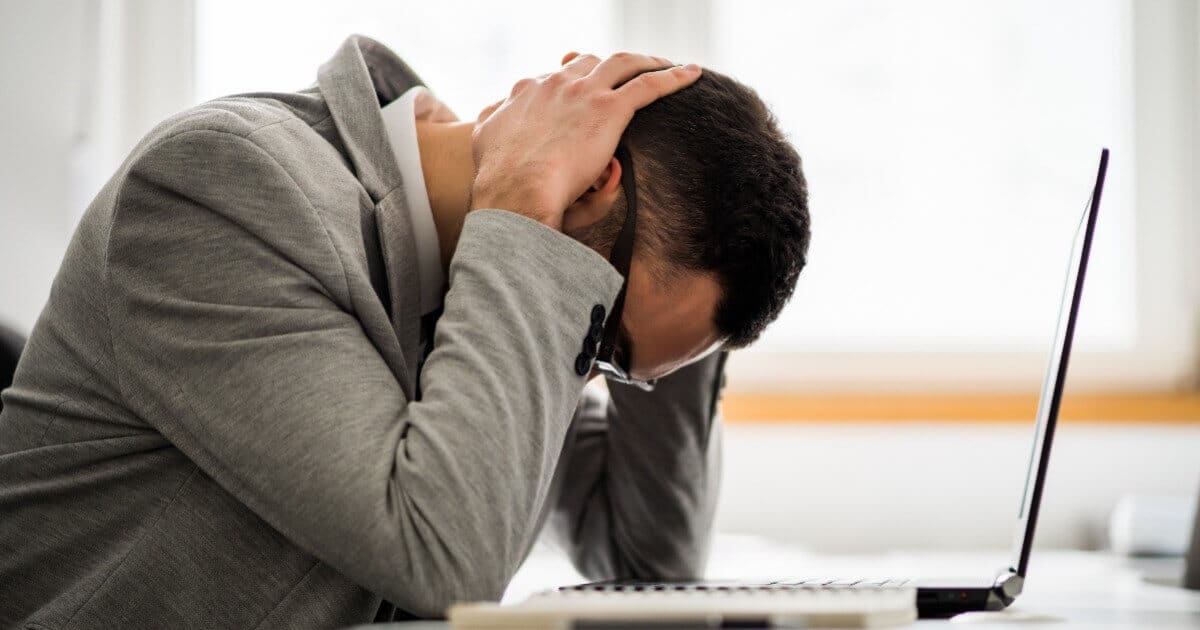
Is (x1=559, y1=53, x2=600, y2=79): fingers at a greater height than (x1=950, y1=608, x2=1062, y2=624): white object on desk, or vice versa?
(x1=559, y1=53, x2=600, y2=79): fingers

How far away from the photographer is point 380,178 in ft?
3.04

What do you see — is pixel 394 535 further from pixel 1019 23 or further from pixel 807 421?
pixel 1019 23

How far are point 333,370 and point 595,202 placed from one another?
0.31 meters

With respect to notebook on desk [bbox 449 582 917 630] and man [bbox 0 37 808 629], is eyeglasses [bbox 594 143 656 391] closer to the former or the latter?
man [bbox 0 37 808 629]

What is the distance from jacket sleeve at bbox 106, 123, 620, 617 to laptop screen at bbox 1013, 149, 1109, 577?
35cm

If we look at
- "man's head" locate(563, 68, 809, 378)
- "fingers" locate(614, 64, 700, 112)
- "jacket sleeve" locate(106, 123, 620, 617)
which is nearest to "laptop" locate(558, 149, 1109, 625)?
"jacket sleeve" locate(106, 123, 620, 617)

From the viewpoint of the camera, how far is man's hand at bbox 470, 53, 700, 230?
0.87 m

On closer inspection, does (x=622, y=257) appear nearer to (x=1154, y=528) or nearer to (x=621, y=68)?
(x=621, y=68)

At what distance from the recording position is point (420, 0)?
2246 millimetres

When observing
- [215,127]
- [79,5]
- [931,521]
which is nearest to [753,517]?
[931,521]

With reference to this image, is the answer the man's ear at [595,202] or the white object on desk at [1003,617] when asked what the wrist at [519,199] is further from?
the white object on desk at [1003,617]

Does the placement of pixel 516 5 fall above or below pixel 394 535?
above

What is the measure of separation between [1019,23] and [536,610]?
203 centimetres

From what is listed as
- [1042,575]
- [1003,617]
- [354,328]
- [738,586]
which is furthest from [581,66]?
[1042,575]
